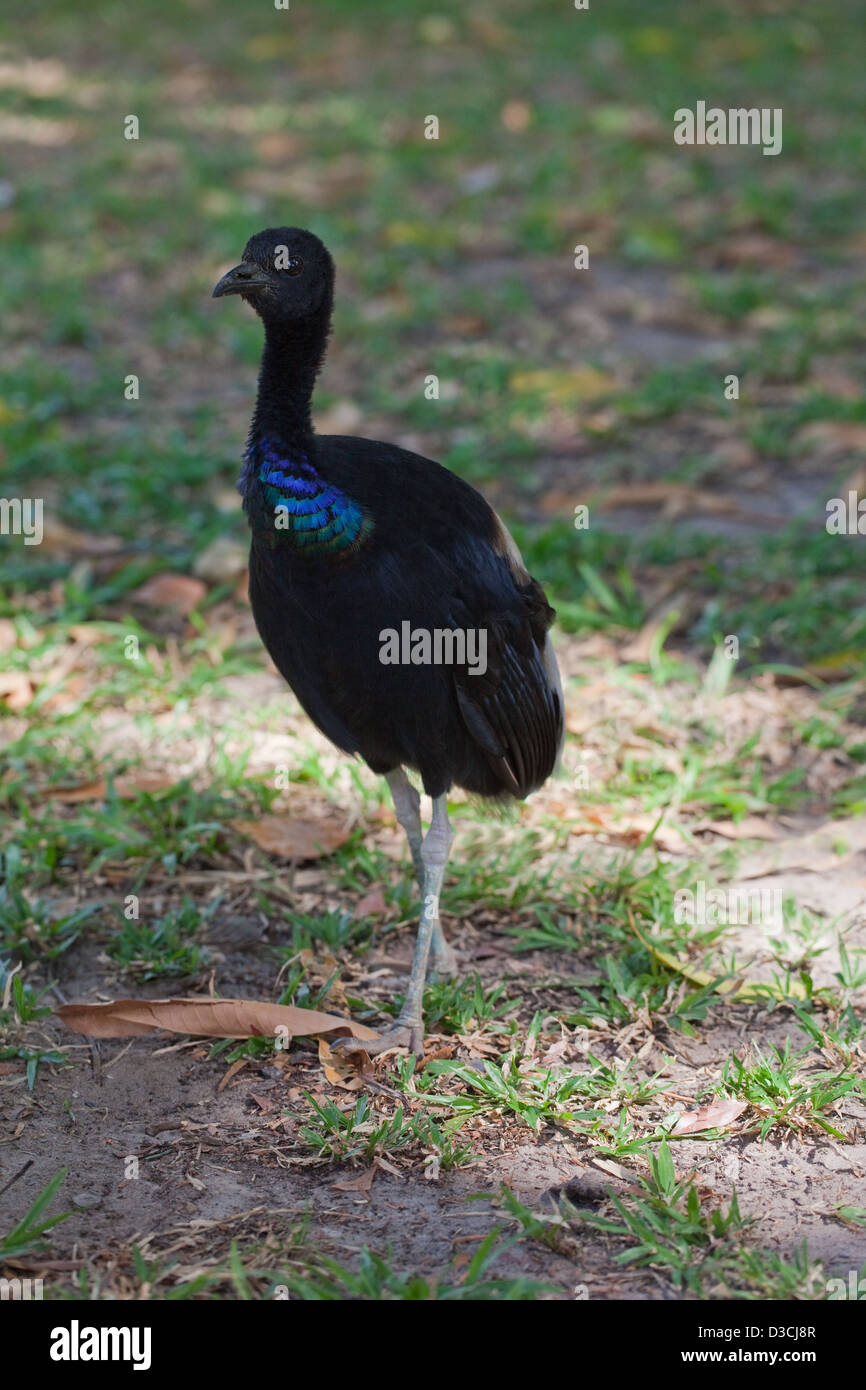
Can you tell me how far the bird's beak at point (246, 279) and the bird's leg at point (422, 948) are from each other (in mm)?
1205

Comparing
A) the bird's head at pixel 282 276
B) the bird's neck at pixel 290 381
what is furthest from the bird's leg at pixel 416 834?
the bird's head at pixel 282 276

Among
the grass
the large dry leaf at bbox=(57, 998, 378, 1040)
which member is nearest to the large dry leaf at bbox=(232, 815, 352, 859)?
the grass

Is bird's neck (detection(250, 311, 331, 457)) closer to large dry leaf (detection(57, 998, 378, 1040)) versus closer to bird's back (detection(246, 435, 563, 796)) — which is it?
Answer: bird's back (detection(246, 435, 563, 796))

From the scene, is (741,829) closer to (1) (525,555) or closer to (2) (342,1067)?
(2) (342,1067)

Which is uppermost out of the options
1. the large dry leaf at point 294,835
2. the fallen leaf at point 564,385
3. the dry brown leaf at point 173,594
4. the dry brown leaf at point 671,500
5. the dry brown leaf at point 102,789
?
the fallen leaf at point 564,385

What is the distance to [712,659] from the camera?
488cm

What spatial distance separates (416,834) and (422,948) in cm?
36

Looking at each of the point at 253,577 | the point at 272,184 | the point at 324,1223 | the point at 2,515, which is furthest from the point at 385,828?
the point at 272,184

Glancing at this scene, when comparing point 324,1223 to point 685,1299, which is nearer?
point 685,1299

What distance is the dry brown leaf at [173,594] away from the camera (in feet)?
16.7

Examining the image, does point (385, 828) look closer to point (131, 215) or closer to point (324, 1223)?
point (324, 1223)

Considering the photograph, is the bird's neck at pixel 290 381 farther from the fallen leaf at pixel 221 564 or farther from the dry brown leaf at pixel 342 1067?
the fallen leaf at pixel 221 564

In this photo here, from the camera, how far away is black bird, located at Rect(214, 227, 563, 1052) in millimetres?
3180

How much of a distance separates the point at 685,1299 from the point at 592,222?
6463mm
